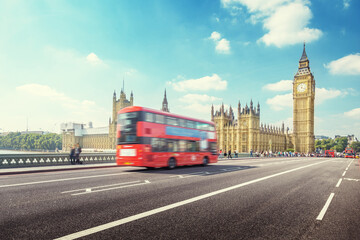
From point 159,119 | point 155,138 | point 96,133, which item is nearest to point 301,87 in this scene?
point 159,119

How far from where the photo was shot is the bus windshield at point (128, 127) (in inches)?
535

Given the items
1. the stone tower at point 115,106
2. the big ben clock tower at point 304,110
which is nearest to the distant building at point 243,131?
the big ben clock tower at point 304,110

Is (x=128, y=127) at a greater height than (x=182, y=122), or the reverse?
(x=182, y=122)

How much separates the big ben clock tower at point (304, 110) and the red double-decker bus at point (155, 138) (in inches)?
3617

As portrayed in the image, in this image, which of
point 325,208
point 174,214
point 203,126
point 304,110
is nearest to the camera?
point 174,214

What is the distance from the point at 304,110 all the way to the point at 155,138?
100724 millimetres

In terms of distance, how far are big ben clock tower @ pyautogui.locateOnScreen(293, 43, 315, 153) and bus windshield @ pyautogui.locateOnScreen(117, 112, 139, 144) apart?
96.5 m

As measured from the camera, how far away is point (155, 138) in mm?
14164

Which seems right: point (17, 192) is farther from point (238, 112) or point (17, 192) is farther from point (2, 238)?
point (238, 112)

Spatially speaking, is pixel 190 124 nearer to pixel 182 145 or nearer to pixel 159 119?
pixel 182 145

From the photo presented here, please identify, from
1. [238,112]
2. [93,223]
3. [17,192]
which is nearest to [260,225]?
[93,223]

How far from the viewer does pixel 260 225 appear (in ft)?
15.0

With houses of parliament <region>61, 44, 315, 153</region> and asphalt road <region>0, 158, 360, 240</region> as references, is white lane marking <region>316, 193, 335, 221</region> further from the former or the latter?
houses of parliament <region>61, 44, 315, 153</region>

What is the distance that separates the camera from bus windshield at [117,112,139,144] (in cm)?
1359
